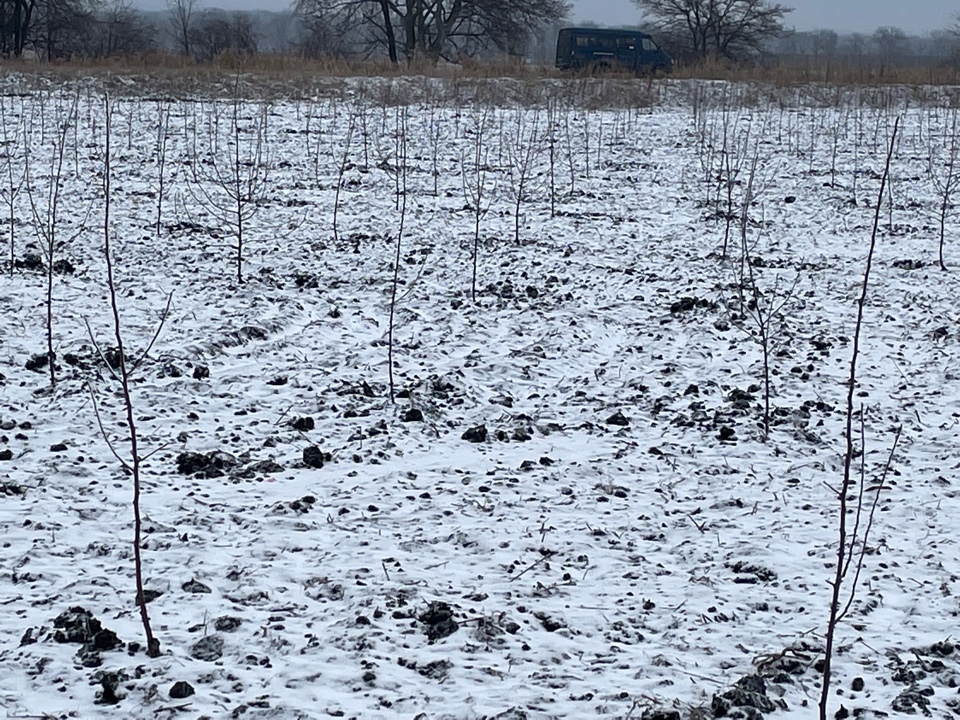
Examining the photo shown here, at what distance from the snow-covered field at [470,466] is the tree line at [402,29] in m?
18.8

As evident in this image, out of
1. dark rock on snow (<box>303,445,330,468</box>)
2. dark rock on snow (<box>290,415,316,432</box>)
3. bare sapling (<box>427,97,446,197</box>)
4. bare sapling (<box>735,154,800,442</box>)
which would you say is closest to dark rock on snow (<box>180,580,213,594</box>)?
dark rock on snow (<box>303,445,330,468</box>)

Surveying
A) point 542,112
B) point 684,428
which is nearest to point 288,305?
point 684,428

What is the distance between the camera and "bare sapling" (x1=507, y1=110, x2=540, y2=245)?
948 cm

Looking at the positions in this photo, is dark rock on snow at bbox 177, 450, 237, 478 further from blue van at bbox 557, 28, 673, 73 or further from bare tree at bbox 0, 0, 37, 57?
bare tree at bbox 0, 0, 37, 57

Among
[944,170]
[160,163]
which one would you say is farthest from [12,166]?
[944,170]

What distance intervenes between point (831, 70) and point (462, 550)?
20.4m

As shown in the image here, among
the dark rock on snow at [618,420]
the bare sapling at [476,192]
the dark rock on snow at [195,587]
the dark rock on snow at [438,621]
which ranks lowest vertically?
the dark rock on snow at [438,621]

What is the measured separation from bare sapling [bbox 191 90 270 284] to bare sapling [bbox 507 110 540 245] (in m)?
2.33

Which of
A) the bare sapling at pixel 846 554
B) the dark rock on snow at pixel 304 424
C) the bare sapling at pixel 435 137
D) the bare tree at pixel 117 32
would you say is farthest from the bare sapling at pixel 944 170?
the bare tree at pixel 117 32

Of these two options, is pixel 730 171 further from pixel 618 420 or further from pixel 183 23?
pixel 183 23

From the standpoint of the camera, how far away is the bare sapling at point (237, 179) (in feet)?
27.0

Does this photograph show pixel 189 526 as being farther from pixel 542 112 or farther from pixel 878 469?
pixel 542 112

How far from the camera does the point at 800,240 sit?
29.1 feet

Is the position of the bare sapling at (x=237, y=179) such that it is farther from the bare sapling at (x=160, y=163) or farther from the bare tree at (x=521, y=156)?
the bare tree at (x=521, y=156)
